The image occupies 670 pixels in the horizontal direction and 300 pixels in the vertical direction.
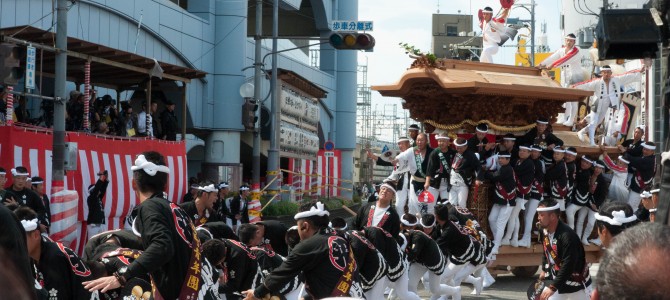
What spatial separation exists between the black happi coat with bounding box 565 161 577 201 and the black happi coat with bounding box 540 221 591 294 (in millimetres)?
6816

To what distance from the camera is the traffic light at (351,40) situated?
2167 cm

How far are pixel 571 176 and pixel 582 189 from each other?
1.12ft

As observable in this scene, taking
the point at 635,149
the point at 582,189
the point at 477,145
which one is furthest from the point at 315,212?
the point at 635,149

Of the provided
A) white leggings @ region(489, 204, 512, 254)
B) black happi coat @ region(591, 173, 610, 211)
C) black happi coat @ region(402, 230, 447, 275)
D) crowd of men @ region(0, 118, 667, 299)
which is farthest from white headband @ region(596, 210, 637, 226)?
black happi coat @ region(591, 173, 610, 211)

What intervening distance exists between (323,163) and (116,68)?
20737 mm

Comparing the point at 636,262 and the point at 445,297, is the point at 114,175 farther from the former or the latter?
the point at 636,262

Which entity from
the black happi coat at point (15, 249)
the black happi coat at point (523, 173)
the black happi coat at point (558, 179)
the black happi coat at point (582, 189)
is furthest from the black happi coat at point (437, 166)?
the black happi coat at point (15, 249)

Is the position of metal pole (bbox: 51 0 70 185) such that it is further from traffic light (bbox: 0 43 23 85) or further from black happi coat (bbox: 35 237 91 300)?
black happi coat (bbox: 35 237 91 300)

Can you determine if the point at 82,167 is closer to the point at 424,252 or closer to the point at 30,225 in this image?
the point at 424,252

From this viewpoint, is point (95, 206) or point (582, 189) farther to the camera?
point (95, 206)

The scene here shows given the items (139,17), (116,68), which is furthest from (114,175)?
(139,17)

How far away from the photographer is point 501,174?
1576cm

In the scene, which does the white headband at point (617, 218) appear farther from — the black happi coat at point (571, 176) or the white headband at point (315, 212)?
the black happi coat at point (571, 176)

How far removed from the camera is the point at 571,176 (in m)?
17.0
